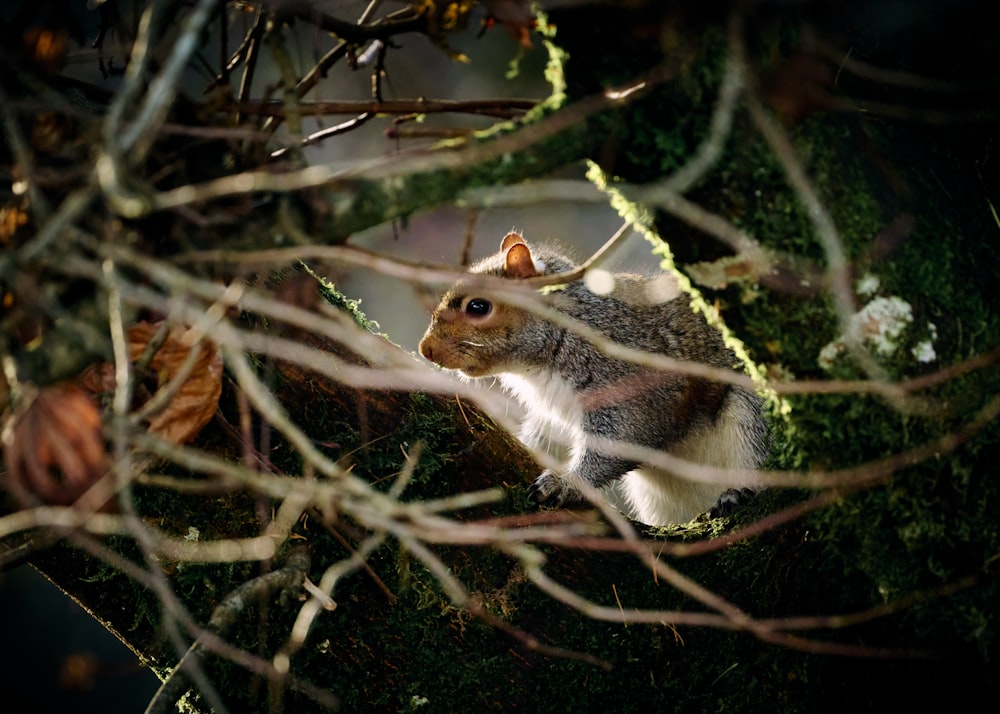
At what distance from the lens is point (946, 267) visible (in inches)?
73.0

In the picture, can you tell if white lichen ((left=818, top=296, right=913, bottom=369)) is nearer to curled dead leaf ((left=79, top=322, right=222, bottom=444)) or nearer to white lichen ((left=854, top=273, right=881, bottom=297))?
white lichen ((left=854, top=273, right=881, bottom=297))

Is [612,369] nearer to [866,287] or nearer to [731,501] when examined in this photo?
[731,501]

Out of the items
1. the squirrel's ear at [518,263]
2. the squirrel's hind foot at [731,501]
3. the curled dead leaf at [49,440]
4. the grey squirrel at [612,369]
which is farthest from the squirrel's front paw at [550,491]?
the curled dead leaf at [49,440]

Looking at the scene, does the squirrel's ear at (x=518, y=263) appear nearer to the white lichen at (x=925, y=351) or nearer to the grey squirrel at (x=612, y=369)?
the grey squirrel at (x=612, y=369)

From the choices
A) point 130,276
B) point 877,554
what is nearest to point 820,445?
point 877,554

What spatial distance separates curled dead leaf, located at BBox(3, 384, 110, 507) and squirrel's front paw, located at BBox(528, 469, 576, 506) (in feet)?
5.13

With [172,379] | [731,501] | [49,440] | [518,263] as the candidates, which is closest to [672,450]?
[731,501]

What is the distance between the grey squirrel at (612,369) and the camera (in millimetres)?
3449

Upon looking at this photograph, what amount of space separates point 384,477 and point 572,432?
Result: 1.62m

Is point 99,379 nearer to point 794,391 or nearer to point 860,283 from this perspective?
point 794,391

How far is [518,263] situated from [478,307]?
1.03ft

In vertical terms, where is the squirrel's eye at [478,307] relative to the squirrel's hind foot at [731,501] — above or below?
above

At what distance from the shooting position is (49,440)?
138 centimetres

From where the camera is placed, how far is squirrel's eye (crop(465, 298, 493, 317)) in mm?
3643
